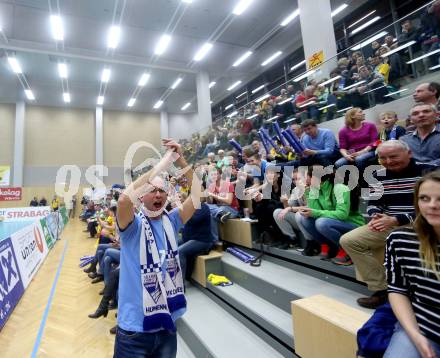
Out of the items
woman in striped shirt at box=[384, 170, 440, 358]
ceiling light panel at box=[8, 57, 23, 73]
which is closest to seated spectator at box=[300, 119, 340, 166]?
woman in striped shirt at box=[384, 170, 440, 358]

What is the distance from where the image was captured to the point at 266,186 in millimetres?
3582

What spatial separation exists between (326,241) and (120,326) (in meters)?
1.98

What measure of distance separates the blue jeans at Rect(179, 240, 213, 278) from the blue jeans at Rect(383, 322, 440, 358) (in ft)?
8.39

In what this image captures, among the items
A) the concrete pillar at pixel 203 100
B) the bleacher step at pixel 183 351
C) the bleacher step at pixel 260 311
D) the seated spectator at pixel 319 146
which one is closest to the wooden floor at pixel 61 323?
the bleacher step at pixel 183 351

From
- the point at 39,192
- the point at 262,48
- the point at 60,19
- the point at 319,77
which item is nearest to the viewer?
the point at 319,77

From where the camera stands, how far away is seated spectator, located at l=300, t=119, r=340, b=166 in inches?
135

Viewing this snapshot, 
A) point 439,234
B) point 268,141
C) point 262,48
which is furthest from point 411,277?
point 262,48

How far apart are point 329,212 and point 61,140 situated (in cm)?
1755

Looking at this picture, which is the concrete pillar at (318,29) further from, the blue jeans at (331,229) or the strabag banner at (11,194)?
the strabag banner at (11,194)

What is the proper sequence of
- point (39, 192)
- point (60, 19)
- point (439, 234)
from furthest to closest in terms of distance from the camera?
point (39, 192), point (60, 19), point (439, 234)

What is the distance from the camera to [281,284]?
96.2 inches

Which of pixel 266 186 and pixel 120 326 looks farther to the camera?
pixel 266 186

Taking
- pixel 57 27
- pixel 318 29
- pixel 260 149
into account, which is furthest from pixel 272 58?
pixel 260 149

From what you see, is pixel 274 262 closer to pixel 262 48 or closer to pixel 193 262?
pixel 193 262
